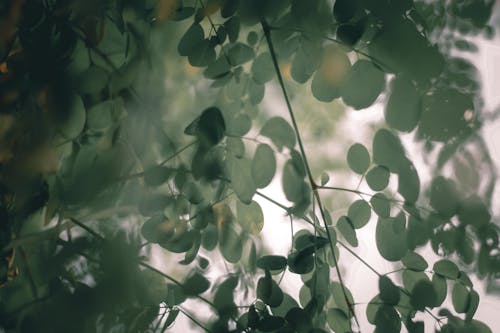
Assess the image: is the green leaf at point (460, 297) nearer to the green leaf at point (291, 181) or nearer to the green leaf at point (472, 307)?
the green leaf at point (472, 307)

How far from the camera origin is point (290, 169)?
1.36 feet

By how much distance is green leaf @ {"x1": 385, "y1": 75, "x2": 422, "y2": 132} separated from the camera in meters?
0.39

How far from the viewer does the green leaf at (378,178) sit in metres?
0.46

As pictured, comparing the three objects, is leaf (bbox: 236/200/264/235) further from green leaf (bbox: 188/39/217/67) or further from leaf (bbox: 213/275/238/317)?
green leaf (bbox: 188/39/217/67)

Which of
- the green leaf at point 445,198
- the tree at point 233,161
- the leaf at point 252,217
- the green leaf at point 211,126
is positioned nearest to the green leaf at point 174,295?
the tree at point 233,161

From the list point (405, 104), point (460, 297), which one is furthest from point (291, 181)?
point (460, 297)

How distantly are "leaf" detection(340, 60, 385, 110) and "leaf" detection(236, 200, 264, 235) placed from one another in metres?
0.18

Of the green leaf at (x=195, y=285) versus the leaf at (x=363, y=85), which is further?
the green leaf at (x=195, y=285)

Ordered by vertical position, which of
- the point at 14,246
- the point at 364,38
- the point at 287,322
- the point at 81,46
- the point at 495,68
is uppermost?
the point at 495,68

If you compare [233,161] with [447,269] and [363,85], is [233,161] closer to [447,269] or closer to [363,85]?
[363,85]

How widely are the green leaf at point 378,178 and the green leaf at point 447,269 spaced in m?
0.11

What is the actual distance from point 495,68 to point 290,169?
38 cm

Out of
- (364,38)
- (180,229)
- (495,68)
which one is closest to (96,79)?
(180,229)

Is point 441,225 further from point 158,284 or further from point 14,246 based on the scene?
point 14,246
